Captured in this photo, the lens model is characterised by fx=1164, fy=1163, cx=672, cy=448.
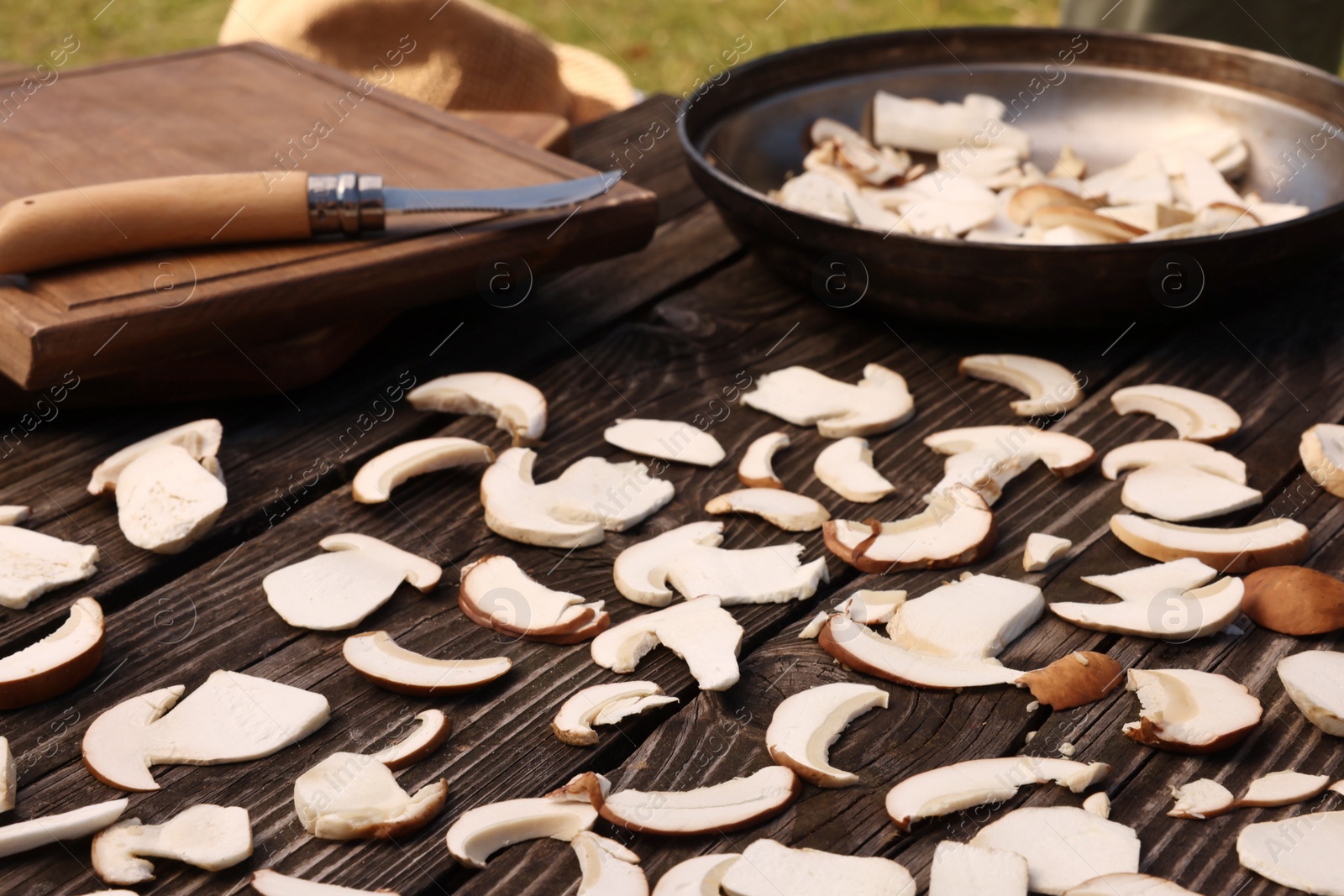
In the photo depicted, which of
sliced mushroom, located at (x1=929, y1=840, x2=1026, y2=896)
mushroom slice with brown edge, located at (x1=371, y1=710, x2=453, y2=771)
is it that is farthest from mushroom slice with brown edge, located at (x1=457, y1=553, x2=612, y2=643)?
sliced mushroom, located at (x1=929, y1=840, x2=1026, y2=896)

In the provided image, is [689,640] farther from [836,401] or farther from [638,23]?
[638,23]

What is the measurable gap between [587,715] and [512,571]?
8.2 inches

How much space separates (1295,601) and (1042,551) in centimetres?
21

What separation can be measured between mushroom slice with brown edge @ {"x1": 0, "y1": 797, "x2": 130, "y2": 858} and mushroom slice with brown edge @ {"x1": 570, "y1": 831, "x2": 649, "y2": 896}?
0.33 meters

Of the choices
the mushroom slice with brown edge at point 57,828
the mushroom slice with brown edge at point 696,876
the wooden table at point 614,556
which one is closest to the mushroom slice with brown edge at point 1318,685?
the wooden table at point 614,556

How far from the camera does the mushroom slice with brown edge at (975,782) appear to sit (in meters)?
0.82

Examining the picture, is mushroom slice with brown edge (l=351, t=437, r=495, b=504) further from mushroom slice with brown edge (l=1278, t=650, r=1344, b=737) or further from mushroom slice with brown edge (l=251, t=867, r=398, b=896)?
mushroom slice with brown edge (l=1278, t=650, r=1344, b=737)

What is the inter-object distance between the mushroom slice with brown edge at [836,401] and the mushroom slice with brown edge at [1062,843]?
56 centimetres

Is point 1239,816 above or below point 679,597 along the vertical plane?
below

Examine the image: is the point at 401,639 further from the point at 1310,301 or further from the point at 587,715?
the point at 1310,301

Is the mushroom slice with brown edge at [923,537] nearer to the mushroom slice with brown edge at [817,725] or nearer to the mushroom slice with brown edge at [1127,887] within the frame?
the mushroom slice with brown edge at [817,725]

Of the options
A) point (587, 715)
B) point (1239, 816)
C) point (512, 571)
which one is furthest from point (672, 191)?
point (1239, 816)

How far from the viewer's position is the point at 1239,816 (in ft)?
2.69

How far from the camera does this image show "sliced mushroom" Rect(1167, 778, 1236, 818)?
2.69 feet
